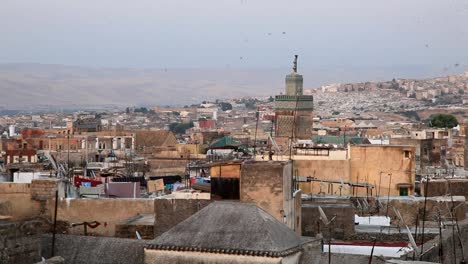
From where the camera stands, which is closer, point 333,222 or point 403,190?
point 333,222

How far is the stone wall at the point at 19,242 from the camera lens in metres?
13.1

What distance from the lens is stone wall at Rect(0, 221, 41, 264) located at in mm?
13125

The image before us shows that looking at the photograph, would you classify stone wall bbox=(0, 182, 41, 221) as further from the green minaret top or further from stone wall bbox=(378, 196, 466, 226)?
the green minaret top

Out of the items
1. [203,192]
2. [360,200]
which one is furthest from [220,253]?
[360,200]

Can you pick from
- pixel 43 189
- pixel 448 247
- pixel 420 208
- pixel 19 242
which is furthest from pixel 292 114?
pixel 19 242

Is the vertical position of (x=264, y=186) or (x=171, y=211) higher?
(x=264, y=186)

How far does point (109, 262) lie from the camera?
14.5 m

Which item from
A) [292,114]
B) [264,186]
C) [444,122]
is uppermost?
[292,114]

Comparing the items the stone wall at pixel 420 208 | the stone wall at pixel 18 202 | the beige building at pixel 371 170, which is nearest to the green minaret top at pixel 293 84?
the beige building at pixel 371 170

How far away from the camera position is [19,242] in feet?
44.0

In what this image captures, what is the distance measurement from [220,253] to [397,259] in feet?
6.63

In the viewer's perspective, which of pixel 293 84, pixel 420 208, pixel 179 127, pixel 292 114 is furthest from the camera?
pixel 179 127

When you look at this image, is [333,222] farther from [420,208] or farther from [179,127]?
[179,127]

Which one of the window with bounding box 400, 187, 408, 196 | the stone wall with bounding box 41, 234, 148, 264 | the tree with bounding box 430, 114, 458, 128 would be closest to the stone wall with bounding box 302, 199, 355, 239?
the stone wall with bounding box 41, 234, 148, 264
